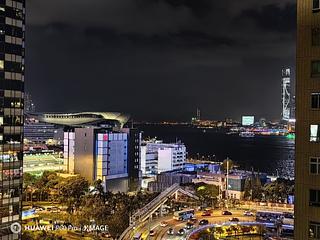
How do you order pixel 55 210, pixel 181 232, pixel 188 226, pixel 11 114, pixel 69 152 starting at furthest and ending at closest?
pixel 69 152, pixel 55 210, pixel 188 226, pixel 181 232, pixel 11 114

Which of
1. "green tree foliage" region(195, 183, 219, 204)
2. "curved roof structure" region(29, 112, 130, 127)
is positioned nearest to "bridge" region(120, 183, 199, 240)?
"green tree foliage" region(195, 183, 219, 204)

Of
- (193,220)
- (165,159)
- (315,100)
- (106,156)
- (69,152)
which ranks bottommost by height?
(193,220)

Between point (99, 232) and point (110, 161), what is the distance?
52.4ft

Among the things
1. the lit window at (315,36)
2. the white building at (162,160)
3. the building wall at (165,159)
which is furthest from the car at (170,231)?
the building wall at (165,159)

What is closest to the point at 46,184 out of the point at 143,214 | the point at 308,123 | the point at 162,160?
the point at 143,214

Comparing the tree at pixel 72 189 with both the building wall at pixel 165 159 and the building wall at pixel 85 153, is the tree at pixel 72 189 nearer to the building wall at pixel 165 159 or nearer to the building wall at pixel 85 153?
the building wall at pixel 85 153

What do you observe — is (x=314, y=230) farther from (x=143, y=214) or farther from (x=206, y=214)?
(x=206, y=214)

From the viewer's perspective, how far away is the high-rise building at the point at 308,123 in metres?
5.20

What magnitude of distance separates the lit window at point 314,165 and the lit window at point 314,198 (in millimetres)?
233

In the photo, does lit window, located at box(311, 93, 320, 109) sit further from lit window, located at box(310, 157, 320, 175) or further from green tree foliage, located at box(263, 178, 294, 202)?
green tree foliage, located at box(263, 178, 294, 202)

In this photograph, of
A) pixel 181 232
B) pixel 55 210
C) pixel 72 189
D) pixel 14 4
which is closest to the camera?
pixel 14 4

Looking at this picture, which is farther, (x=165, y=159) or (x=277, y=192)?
(x=165, y=159)

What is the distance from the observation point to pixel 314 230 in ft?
17.1

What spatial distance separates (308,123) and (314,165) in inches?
20.7
